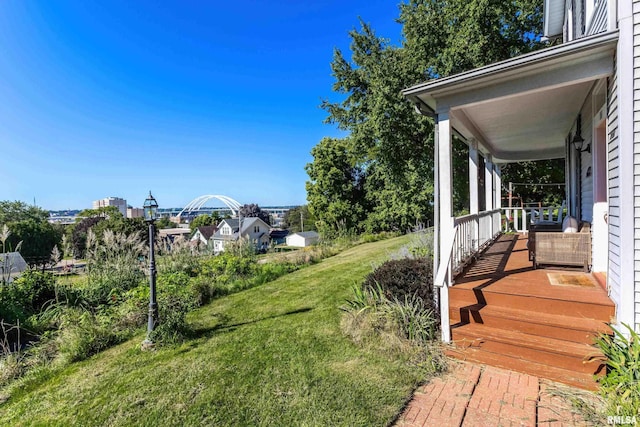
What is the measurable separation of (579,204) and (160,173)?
49.6 meters

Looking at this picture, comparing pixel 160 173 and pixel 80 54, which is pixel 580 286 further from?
pixel 160 173

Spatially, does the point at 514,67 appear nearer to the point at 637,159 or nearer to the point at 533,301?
the point at 637,159

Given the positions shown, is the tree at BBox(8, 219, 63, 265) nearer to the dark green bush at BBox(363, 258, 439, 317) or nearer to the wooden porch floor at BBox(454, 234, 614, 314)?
the dark green bush at BBox(363, 258, 439, 317)

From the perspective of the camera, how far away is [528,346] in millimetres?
3109

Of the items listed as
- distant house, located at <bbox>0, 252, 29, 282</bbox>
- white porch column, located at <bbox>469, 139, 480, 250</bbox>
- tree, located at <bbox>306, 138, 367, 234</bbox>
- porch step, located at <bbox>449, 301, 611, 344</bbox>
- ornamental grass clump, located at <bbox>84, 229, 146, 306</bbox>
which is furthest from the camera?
tree, located at <bbox>306, 138, 367, 234</bbox>

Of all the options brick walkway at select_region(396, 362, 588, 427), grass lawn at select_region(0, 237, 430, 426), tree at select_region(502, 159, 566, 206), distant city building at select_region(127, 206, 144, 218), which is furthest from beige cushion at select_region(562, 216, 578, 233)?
tree at select_region(502, 159, 566, 206)

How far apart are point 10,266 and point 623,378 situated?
27.4ft

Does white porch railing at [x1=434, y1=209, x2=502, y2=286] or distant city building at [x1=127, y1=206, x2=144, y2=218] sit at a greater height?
distant city building at [x1=127, y1=206, x2=144, y2=218]

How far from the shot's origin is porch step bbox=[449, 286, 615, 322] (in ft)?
10.2

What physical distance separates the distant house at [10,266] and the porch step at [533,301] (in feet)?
24.1

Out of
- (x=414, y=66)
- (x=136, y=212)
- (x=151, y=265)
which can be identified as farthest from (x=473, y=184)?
(x=414, y=66)

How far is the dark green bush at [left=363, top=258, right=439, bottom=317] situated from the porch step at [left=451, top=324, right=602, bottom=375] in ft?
1.59

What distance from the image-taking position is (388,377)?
2.97m

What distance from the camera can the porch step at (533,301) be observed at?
10.2ft
